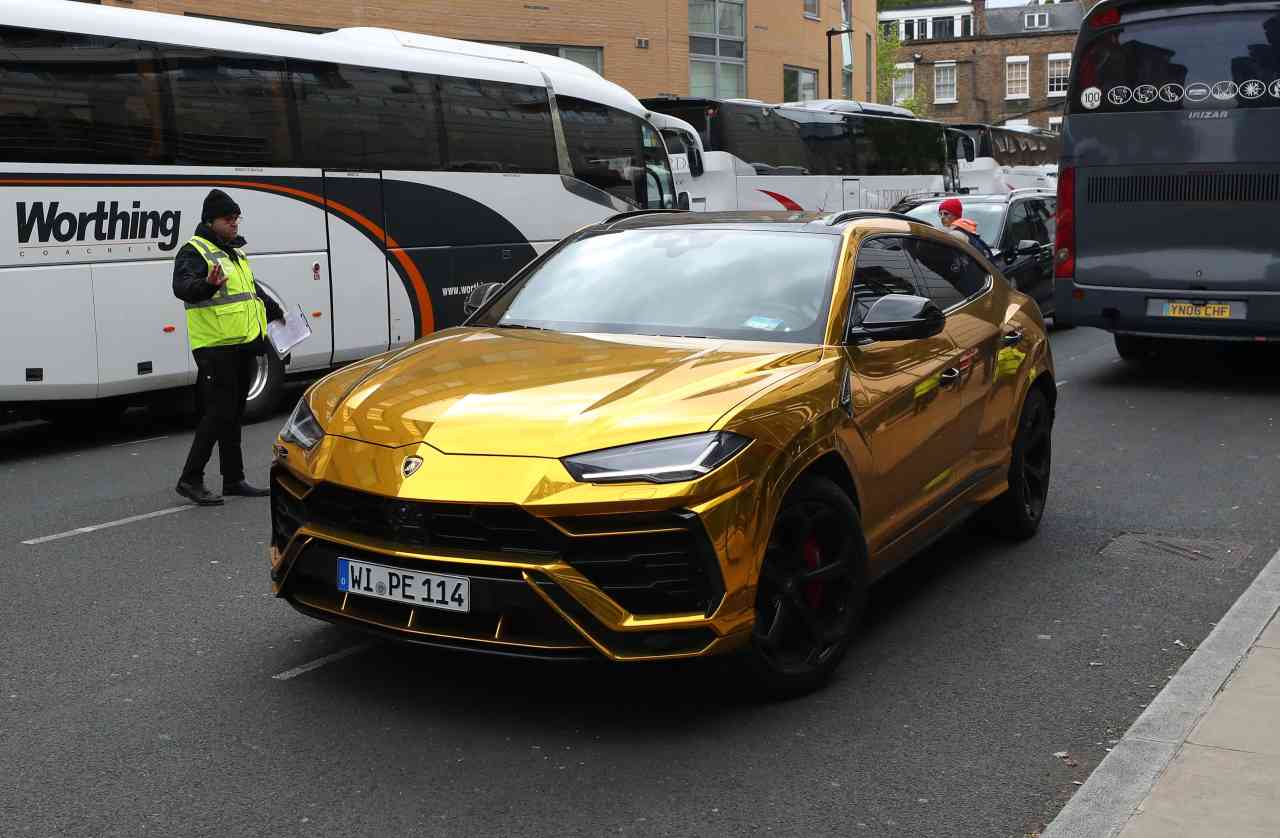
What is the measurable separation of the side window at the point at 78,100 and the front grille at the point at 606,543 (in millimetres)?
7417

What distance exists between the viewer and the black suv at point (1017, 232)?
1769cm

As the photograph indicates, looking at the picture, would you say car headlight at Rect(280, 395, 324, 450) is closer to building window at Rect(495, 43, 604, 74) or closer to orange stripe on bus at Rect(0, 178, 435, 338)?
orange stripe on bus at Rect(0, 178, 435, 338)

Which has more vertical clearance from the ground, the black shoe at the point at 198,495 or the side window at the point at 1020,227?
the side window at the point at 1020,227

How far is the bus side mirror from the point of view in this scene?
20.8m

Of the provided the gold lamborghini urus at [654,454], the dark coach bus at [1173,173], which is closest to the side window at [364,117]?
the dark coach bus at [1173,173]

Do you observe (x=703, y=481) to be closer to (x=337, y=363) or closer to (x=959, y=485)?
(x=959, y=485)

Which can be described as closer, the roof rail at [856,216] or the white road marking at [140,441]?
the roof rail at [856,216]

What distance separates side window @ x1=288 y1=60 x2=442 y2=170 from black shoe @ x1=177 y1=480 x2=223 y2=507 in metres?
5.15

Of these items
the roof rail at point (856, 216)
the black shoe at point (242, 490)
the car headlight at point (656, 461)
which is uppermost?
the roof rail at point (856, 216)

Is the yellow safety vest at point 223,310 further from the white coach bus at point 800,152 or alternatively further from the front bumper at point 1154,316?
the white coach bus at point 800,152

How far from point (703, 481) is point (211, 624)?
8.41ft

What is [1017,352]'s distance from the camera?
7133mm

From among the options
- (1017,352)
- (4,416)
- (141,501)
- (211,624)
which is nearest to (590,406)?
(211,624)

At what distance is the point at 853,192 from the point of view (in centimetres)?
2864
